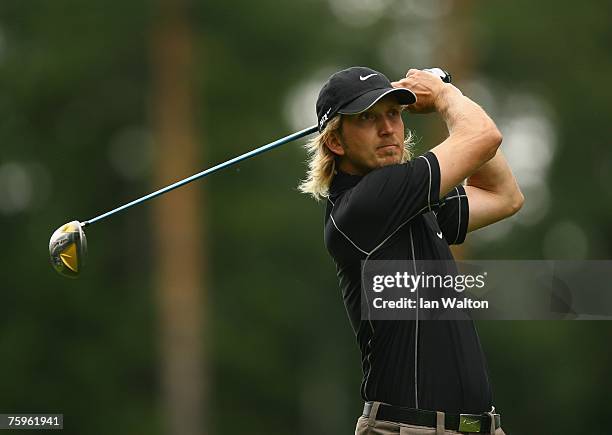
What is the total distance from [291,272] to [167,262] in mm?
6211

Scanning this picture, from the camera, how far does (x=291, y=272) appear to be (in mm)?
24000

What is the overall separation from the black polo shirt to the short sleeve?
32 centimetres

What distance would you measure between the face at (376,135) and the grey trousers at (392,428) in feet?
3.13

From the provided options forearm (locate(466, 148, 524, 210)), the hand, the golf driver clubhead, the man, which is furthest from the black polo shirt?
the golf driver clubhead

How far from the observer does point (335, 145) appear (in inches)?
203

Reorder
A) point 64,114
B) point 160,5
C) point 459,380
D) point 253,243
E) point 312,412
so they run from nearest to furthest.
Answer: point 459,380 → point 160,5 → point 64,114 → point 253,243 → point 312,412

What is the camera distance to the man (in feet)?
15.7

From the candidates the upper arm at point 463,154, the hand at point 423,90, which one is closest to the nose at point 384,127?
the hand at point 423,90

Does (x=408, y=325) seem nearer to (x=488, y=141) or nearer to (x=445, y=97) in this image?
(x=488, y=141)

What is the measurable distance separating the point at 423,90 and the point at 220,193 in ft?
55.5

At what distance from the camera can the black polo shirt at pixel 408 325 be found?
479cm

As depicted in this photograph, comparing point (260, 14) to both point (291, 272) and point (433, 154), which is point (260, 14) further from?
point (433, 154)

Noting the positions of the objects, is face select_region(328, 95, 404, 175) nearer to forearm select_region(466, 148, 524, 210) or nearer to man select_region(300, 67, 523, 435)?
man select_region(300, 67, 523, 435)

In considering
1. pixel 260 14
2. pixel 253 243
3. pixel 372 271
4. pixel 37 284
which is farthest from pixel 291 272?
pixel 372 271
